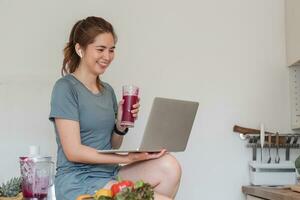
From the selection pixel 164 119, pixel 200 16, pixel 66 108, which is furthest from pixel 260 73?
pixel 66 108

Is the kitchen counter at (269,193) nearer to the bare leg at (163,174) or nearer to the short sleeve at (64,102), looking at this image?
the bare leg at (163,174)

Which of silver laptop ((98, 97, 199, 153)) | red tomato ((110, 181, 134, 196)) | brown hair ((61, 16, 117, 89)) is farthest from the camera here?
brown hair ((61, 16, 117, 89))

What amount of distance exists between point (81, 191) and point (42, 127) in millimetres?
637

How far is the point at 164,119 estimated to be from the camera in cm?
135

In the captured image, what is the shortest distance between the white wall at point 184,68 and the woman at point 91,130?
42 centimetres

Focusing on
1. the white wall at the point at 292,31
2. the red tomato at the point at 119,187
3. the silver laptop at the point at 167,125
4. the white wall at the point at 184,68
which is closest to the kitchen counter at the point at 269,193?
the white wall at the point at 184,68

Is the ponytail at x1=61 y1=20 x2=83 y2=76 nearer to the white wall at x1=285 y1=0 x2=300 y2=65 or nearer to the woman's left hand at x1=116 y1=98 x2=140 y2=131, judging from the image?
the woman's left hand at x1=116 y1=98 x2=140 y2=131

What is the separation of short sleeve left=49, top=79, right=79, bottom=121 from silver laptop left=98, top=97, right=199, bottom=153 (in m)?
0.17

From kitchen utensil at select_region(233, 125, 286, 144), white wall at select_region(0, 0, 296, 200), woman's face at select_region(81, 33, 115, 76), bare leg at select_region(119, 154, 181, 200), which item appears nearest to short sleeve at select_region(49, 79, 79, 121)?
woman's face at select_region(81, 33, 115, 76)

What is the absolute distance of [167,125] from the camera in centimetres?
137

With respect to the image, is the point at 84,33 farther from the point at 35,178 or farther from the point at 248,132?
the point at 248,132

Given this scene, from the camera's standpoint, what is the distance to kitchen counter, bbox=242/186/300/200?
1.55 metres

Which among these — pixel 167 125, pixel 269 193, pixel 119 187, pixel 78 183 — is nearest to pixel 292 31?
pixel 269 193

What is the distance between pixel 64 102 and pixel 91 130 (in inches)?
4.9
